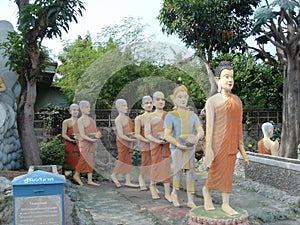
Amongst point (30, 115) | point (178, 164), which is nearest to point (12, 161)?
point (30, 115)

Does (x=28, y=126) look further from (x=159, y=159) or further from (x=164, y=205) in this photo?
(x=164, y=205)

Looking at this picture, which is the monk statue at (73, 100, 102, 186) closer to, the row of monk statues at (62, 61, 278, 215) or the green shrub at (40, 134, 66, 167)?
the row of monk statues at (62, 61, 278, 215)

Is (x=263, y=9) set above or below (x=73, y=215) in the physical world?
above

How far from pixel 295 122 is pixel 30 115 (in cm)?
632

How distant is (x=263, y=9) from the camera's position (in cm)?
878

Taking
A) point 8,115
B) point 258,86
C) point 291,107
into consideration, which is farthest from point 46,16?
point 258,86

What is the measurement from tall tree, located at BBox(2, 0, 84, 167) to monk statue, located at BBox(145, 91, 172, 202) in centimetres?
226

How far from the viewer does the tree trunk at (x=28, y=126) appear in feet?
22.7

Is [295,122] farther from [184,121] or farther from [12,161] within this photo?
[12,161]

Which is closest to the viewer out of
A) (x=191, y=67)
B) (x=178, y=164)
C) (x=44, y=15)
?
(x=178, y=164)

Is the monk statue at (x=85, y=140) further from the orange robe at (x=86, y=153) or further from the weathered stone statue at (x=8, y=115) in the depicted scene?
the weathered stone statue at (x=8, y=115)

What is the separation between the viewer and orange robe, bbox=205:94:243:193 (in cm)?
415

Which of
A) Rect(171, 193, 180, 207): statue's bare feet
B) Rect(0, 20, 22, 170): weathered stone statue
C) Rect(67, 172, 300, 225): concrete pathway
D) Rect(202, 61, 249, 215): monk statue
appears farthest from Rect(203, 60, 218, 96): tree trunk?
Rect(202, 61, 249, 215): monk statue

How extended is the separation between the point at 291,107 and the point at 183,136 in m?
5.22
